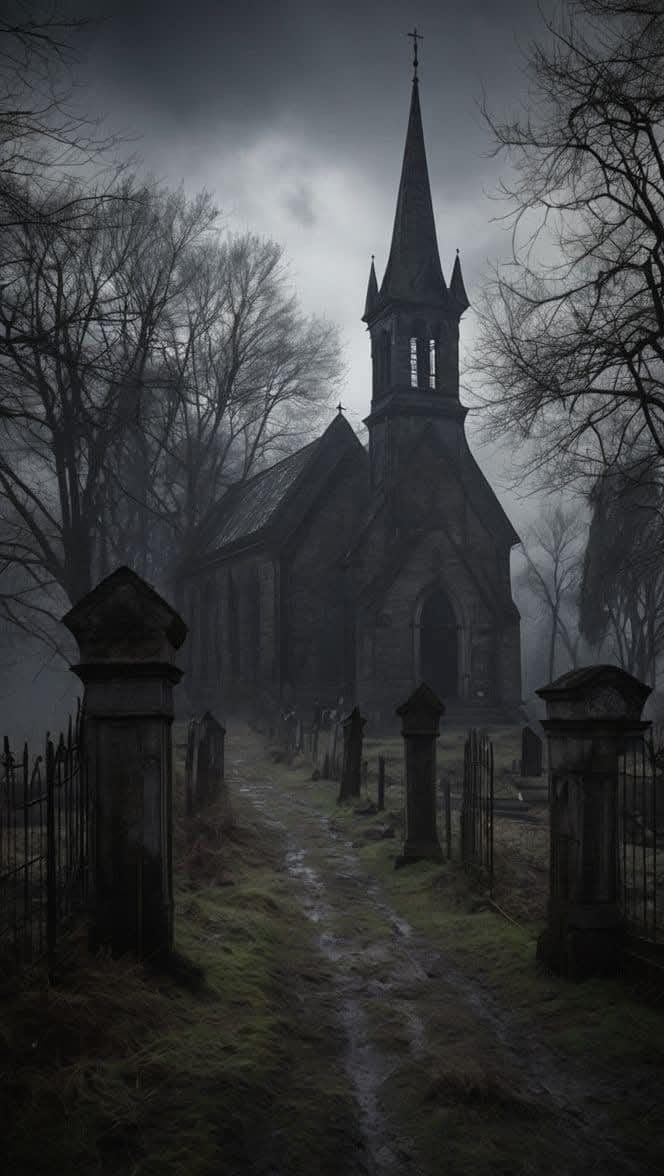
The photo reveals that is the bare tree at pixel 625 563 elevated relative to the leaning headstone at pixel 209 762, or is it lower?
elevated

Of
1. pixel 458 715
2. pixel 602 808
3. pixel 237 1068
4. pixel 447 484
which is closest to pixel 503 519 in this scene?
pixel 447 484

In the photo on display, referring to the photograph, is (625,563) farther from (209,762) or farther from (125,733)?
(125,733)

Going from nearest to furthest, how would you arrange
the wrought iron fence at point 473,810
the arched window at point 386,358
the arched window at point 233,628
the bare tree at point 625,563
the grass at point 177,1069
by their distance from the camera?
the grass at point 177,1069, the wrought iron fence at point 473,810, the bare tree at point 625,563, the arched window at point 386,358, the arched window at point 233,628

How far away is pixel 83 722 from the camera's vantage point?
241 inches

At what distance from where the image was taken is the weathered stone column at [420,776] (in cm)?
1034

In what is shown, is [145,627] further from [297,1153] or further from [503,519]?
[503,519]

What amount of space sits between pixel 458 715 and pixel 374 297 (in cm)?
1591

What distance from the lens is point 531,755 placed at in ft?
59.2

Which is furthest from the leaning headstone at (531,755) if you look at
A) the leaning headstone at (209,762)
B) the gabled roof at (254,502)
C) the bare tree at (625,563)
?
the gabled roof at (254,502)

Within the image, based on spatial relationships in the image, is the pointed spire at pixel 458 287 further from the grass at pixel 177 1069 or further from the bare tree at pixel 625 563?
the grass at pixel 177 1069

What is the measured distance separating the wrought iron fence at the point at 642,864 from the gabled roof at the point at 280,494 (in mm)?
17787

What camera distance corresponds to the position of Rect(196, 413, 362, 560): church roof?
3099cm

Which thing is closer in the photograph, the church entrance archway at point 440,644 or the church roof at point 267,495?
the church entrance archway at point 440,644

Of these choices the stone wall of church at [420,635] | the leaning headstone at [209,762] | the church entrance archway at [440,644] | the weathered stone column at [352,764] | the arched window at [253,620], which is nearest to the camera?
the leaning headstone at [209,762]
